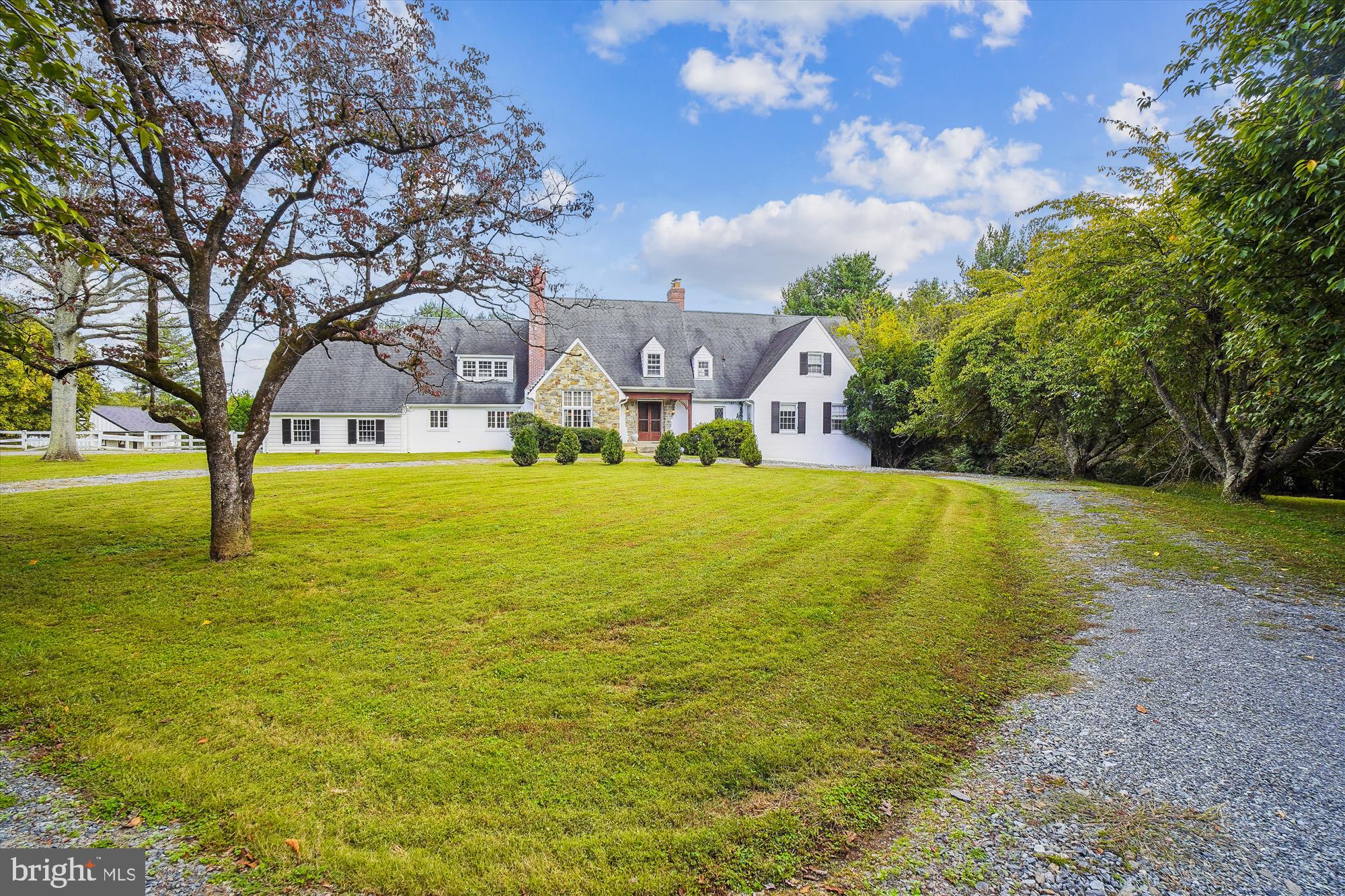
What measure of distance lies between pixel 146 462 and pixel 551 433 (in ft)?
44.6

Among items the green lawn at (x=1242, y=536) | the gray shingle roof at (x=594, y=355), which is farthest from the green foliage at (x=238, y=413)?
the green lawn at (x=1242, y=536)

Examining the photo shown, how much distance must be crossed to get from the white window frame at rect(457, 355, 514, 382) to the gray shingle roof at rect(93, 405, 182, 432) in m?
31.2

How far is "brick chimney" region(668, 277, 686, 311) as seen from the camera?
3372 cm

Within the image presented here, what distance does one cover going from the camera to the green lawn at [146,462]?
1644 cm

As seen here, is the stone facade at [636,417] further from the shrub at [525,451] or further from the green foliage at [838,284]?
the green foliage at [838,284]

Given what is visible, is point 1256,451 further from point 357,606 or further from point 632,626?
point 357,606

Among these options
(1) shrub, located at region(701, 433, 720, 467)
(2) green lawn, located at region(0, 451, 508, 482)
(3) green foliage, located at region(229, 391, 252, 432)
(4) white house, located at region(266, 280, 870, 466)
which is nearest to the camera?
(2) green lawn, located at region(0, 451, 508, 482)

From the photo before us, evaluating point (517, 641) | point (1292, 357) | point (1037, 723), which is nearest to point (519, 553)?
point (517, 641)

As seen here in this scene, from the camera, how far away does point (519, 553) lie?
804cm

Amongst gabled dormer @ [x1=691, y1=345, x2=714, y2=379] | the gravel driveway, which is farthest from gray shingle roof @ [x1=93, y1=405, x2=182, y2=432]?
the gravel driveway

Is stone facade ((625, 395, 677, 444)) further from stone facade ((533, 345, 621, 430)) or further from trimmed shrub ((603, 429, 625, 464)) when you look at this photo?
trimmed shrub ((603, 429, 625, 464))

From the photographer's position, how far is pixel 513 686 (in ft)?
14.3

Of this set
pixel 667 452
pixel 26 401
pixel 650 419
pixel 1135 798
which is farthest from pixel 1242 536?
pixel 26 401

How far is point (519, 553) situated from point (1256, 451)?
49.9 ft
